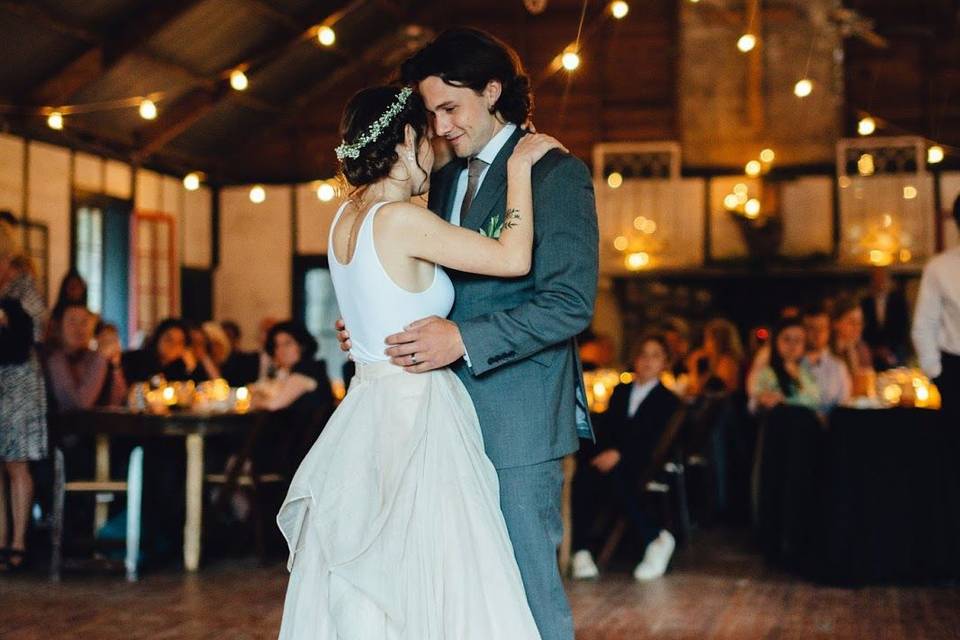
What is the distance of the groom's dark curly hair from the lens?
282cm

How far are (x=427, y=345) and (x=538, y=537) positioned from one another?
1.52 ft

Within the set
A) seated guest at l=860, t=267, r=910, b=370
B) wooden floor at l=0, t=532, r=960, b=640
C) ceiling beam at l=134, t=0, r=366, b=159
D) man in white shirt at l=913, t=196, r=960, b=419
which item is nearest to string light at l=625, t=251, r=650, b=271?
seated guest at l=860, t=267, r=910, b=370

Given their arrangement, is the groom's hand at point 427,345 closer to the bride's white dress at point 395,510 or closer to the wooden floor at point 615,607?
the bride's white dress at point 395,510

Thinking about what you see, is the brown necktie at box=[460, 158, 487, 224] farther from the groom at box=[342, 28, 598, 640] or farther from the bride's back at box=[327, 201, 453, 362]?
the bride's back at box=[327, 201, 453, 362]

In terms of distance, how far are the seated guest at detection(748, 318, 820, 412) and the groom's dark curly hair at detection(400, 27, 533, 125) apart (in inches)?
197

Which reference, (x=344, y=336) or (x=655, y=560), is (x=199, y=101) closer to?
(x=655, y=560)

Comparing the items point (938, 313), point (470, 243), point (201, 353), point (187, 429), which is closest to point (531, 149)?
point (470, 243)

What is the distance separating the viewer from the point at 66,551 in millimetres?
7027

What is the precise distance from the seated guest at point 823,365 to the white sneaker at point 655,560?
1413 mm

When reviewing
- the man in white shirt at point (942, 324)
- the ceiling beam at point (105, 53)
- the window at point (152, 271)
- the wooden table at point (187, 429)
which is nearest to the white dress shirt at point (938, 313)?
the man in white shirt at point (942, 324)

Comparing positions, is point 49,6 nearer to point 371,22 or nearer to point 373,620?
point 371,22

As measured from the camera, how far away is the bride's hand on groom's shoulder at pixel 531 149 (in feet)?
9.09

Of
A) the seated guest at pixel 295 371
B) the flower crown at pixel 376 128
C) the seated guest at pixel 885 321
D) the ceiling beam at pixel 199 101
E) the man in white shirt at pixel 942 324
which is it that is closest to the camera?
the flower crown at pixel 376 128

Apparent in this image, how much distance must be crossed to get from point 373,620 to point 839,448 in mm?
4232
